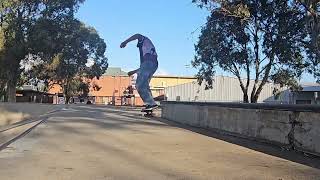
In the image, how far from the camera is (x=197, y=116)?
79.5ft

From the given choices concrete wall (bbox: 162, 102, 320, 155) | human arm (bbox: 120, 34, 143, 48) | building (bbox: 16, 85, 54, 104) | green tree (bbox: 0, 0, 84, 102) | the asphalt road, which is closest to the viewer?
the asphalt road

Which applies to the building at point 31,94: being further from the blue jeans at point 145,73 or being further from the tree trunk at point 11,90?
the blue jeans at point 145,73

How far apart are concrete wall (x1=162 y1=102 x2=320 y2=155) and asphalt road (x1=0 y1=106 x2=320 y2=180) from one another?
44cm

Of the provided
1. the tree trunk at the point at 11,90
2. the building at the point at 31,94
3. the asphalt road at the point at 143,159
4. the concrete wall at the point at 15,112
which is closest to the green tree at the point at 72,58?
the tree trunk at the point at 11,90

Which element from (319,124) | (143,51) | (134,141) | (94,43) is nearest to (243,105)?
(134,141)

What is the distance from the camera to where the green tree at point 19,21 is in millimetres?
54031

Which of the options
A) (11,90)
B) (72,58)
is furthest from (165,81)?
(11,90)

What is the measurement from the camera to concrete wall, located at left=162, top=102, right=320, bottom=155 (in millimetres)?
13125

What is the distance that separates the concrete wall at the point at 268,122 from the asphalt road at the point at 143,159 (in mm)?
438

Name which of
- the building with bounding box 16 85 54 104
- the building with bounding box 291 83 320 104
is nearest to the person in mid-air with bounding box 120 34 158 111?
the building with bounding box 291 83 320 104

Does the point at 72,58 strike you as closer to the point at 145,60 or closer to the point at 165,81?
the point at 145,60

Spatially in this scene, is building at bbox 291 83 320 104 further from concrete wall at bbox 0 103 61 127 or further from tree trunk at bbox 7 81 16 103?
concrete wall at bbox 0 103 61 127

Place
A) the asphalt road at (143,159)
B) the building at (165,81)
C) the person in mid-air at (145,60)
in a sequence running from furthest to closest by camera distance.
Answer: the building at (165,81) < the person in mid-air at (145,60) < the asphalt road at (143,159)

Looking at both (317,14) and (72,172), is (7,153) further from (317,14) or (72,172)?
(317,14)
